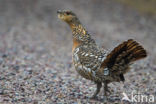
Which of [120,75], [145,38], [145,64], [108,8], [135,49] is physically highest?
[108,8]

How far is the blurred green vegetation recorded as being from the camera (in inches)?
886

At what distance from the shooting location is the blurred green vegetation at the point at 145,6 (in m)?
22.5

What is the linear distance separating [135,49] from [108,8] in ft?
62.3

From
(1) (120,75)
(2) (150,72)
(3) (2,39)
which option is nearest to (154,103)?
(1) (120,75)

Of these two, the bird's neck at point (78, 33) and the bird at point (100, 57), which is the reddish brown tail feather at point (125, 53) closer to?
the bird at point (100, 57)

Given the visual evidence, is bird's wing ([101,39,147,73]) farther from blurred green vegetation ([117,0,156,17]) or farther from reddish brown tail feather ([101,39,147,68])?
blurred green vegetation ([117,0,156,17])

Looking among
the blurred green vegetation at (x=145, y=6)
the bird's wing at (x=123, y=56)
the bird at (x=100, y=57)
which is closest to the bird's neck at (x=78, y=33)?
the bird at (x=100, y=57)

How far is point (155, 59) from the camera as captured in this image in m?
12.9

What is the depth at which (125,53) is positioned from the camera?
234 inches

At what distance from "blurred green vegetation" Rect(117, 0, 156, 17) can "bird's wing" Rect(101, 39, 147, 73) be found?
54.8ft

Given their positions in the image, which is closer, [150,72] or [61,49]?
[150,72]

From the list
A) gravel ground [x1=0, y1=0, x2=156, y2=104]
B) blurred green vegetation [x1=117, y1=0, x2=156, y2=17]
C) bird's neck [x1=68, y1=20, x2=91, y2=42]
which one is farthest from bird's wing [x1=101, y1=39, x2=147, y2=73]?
blurred green vegetation [x1=117, y1=0, x2=156, y2=17]

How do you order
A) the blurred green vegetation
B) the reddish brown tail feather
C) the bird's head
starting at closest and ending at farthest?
the reddish brown tail feather
the bird's head
the blurred green vegetation

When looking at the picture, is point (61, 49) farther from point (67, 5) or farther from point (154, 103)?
point (67, 5)
